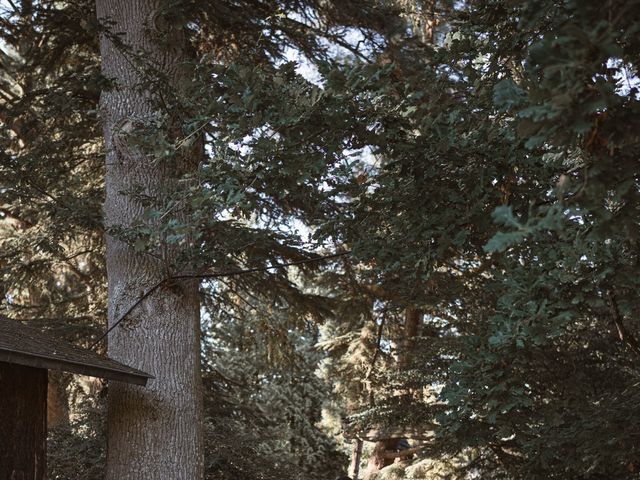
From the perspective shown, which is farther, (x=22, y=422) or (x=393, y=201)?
(x=393, y=201)

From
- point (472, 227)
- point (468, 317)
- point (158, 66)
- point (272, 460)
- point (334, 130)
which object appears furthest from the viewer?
point (468, 317)

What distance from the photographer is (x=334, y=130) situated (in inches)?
178

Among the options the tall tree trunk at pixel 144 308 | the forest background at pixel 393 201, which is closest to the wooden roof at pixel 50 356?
the tall tree trunk at pixel 144 308

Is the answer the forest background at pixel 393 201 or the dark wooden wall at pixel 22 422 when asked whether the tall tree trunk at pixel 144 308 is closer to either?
the forest background at pixel 393 201

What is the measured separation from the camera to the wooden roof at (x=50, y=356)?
4.23 metres

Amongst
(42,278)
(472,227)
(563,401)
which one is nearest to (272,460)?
(563,401)

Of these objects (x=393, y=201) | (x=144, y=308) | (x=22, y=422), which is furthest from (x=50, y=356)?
(x=393, y=201)

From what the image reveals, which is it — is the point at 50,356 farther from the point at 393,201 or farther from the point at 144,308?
the point at 393,201

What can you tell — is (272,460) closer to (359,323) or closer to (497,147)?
(359,323)

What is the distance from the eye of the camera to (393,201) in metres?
5.13

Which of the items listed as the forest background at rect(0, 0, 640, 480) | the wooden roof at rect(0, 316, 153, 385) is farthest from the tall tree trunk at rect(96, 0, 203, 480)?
the wooden roof at rect(0, 316, 153, 385)

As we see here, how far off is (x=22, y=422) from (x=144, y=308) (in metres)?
1.49

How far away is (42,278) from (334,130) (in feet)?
21.8

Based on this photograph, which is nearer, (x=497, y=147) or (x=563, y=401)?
(x=497, y=147)
